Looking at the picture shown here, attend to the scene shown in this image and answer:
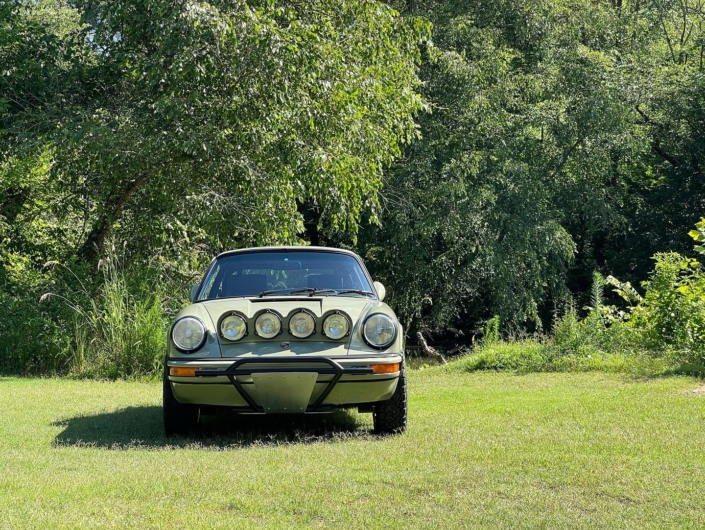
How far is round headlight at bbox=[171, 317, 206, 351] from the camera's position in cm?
701

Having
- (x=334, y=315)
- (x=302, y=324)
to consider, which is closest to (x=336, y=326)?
(x=334, y=315)

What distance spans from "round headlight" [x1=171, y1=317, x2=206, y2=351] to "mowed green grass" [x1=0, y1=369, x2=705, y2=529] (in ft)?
2.51

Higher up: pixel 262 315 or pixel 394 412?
pixel 262 315

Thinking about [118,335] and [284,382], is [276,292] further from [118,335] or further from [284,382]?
[118,335]

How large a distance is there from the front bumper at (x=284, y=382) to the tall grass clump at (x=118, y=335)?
6.34m

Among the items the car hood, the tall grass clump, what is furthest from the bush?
the car hood

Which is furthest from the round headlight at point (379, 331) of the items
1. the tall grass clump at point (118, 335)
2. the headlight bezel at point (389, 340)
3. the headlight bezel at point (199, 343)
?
the tall grass clump at point (118, 335)

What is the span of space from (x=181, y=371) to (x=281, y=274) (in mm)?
1683

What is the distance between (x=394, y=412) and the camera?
7.32m

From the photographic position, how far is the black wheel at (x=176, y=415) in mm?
7293

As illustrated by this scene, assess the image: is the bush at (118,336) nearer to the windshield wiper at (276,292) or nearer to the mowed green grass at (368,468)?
the mowed green grass at (368,468)

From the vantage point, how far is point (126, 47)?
15.7 m

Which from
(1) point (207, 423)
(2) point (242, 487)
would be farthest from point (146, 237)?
(2) point (242, 487)

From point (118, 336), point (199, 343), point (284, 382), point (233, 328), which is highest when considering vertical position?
point (233, 328)
